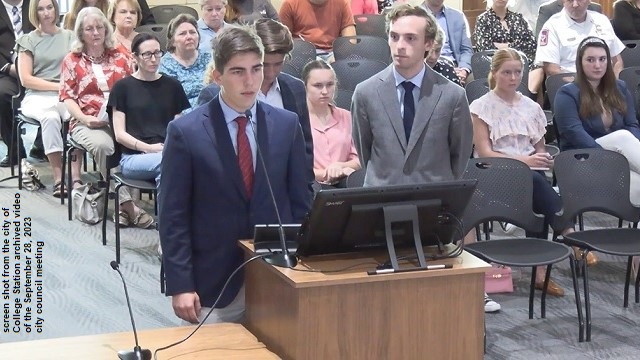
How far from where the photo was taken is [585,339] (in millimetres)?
4586


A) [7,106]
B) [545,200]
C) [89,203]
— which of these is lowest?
[89,203]

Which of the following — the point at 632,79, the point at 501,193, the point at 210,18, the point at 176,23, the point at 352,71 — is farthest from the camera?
the point at 632,79

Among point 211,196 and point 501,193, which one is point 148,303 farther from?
point 211,196

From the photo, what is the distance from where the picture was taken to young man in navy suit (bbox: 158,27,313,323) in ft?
9.40

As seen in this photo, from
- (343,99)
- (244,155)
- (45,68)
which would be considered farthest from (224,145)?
(45,68)

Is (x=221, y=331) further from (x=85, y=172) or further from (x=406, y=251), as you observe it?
(x=85, y=172)

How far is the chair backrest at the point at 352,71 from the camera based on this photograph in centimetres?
671

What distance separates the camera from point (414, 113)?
153 inches

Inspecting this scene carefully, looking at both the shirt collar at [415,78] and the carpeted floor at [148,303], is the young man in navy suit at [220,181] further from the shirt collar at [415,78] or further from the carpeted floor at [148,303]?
the carpeted floor at [148,303]

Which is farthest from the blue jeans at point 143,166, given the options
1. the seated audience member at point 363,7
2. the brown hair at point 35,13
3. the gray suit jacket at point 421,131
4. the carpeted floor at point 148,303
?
the seated audience member at point 363,7

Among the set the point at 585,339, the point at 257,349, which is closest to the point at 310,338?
the point at 257,349

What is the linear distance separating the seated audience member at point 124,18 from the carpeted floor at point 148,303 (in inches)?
62.1

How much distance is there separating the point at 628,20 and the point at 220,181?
6.36 m

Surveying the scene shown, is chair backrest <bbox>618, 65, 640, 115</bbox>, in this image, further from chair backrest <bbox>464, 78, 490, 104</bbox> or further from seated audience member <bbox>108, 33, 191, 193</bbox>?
seated audience member <bbox>108, 33, 191, 193</bbox>
